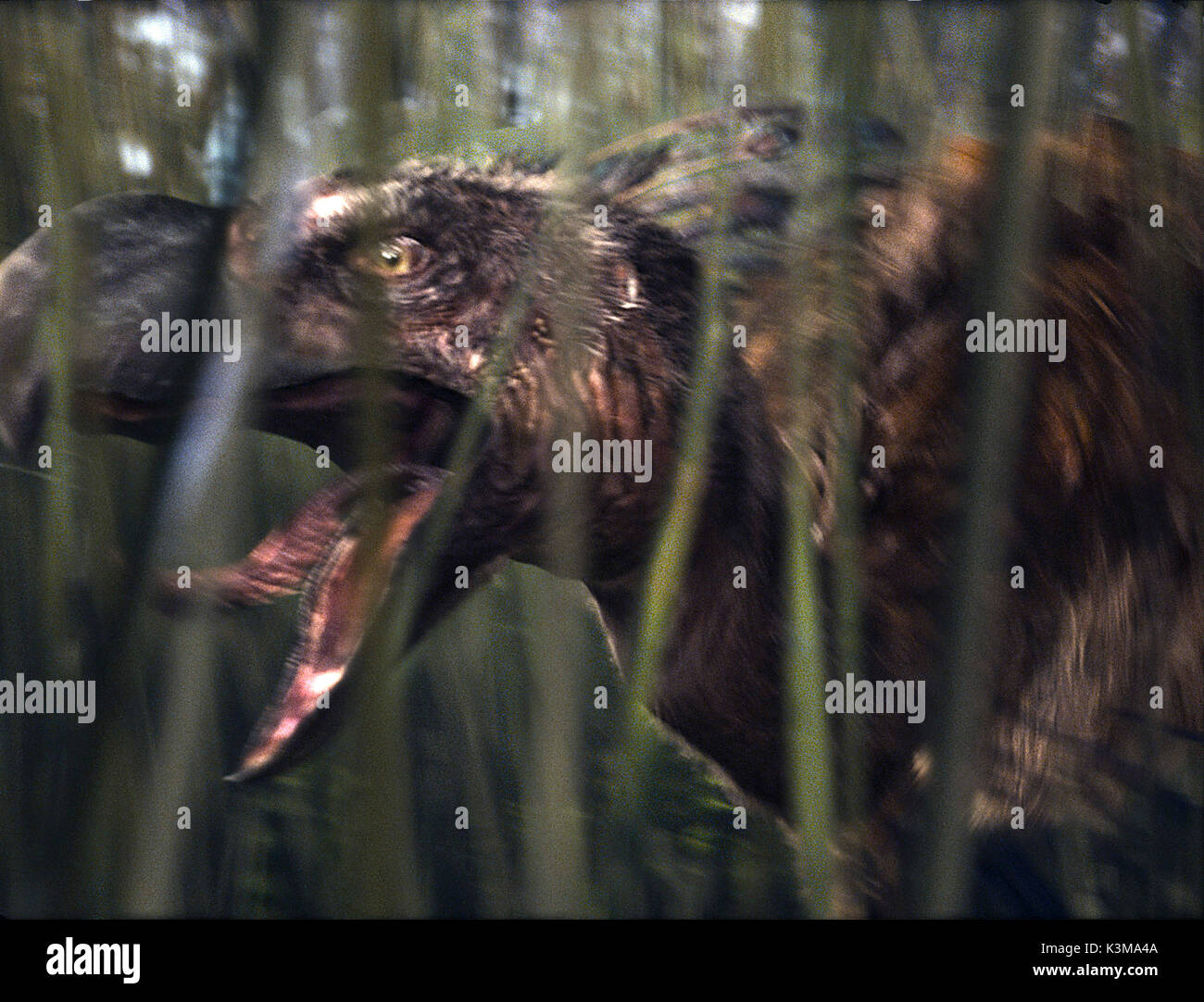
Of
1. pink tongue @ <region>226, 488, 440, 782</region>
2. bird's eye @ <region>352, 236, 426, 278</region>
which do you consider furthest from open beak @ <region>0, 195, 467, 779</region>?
bird's eye @ <region>352, 236, 426, 278</region>

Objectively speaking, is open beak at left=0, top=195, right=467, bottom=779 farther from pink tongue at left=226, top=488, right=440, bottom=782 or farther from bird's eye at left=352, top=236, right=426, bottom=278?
bird's eye at left=352, top=236, right=426, bottom=278

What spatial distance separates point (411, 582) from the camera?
1032 mm

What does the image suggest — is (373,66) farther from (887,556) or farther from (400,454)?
(887,556)

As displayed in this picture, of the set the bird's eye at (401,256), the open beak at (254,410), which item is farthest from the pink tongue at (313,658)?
the bird's eye at (401,256)

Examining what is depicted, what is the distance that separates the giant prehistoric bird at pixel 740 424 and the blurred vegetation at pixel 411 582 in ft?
0.13

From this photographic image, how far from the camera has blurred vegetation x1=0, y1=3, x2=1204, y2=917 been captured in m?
1.06

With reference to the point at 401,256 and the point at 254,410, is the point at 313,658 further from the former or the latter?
the point at 401,256

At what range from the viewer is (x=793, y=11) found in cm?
106

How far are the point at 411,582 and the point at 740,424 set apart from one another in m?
0.43

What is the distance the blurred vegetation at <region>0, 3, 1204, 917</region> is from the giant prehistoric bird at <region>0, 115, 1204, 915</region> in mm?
40

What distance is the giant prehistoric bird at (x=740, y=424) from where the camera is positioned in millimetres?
1081

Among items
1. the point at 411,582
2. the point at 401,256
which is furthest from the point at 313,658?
the point at 401,256
